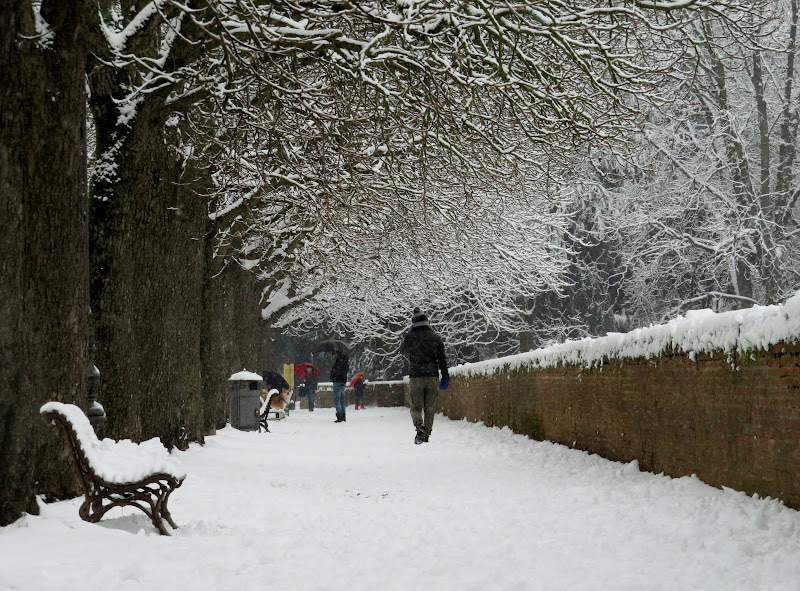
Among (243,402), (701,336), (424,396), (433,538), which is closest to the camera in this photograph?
(433,538)

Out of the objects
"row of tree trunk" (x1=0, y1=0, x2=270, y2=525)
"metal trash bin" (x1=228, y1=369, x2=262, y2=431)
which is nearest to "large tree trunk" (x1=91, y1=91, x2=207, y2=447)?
"row of tree trunk" (x1=0, y1=0, x2=270, y2=525)

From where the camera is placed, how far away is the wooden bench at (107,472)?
657 cm

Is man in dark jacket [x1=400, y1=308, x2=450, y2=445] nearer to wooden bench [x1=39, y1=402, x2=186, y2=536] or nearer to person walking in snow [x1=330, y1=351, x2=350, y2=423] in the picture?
wooden bench [x1=39, y1=402, x2=186, y2=536]

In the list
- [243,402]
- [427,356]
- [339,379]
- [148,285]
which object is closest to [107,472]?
[148,285]

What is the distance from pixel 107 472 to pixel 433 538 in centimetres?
224

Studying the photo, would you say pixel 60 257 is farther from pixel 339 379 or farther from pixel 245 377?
pixel 339 379

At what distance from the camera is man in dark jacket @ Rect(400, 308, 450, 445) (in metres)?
15.9

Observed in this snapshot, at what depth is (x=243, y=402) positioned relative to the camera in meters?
22.1

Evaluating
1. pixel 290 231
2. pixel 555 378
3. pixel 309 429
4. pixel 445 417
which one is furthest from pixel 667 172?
pixel 555 378

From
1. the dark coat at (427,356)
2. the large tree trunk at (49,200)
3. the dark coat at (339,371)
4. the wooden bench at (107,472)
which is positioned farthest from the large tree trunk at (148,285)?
the dark coat at (339,371)

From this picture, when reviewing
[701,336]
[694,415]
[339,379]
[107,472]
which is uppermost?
[701,336]

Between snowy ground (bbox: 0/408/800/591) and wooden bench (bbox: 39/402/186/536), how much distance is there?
23 cm

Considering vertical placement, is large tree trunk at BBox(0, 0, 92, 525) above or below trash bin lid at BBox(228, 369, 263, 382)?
above

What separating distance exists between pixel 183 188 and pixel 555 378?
5493 mm
